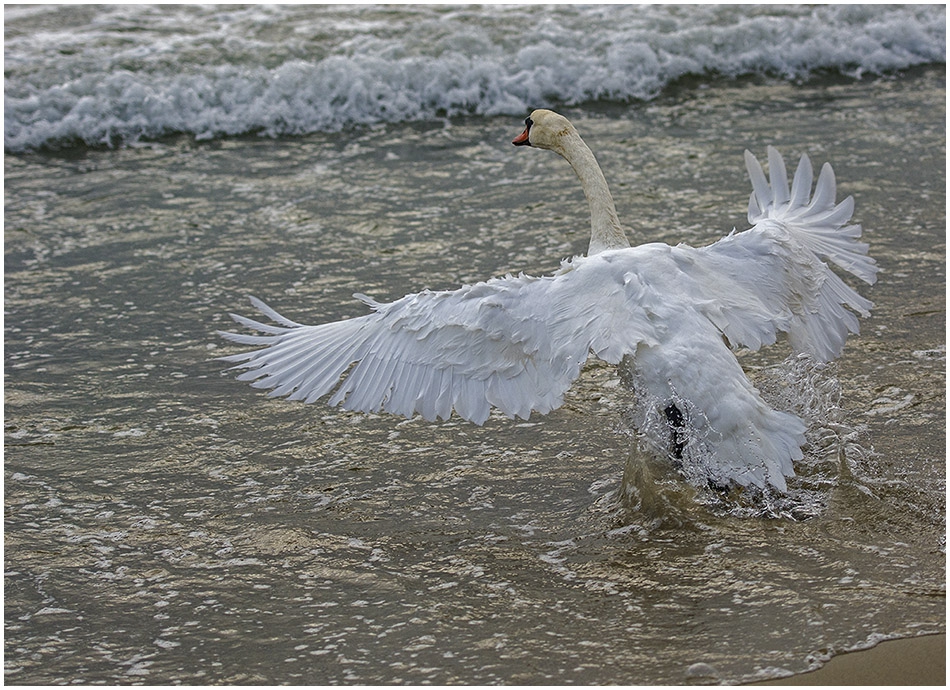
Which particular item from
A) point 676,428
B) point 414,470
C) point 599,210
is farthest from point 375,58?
point 676,428

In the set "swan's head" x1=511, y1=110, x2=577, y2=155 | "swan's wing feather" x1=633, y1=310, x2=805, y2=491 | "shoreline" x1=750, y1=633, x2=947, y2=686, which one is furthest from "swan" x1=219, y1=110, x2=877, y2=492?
"swan's head" x1=511, y1=110, x2=577, y2=155

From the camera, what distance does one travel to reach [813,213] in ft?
20.4

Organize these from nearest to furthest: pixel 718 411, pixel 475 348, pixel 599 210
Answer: pixel 718 411
pixel 475 348
pixel 599 210

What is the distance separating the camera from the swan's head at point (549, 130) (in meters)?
6.66

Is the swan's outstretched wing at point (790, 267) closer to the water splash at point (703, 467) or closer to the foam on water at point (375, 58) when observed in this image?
the water splash at point (703, 467)

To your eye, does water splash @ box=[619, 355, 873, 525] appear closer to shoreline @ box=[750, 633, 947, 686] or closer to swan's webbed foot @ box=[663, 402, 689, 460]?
swan's webbed foot @ box=[663, 402, 689, 460]

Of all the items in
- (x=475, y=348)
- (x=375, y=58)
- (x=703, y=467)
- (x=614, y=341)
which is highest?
(x=375, y=58)

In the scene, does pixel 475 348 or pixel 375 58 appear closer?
pixel 475 348

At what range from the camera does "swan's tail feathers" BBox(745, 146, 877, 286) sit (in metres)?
5.99

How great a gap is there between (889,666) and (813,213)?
9.67 feet

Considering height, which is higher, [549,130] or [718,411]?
→ [549,130]

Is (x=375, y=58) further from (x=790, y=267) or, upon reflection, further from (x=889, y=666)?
(x=889, y=666)

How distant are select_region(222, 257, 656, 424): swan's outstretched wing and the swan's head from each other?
5.16 ft

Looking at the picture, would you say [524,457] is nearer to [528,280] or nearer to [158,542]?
[528,280]
